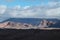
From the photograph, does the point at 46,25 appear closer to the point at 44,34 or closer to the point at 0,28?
the point at 44,34

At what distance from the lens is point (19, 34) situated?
329 cm

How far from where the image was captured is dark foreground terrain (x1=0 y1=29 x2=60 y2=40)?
316 cm

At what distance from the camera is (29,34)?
328cm

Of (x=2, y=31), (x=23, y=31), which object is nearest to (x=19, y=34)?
(x=23, y=31)

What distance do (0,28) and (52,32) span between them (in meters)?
1.02

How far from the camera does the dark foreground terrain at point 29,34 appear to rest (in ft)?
10.4

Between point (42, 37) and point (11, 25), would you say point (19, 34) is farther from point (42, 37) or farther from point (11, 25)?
point (42, 37)

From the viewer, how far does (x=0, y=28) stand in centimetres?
325

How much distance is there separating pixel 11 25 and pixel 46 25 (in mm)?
692

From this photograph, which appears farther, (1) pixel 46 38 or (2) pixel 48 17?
(2) pixel 48 17

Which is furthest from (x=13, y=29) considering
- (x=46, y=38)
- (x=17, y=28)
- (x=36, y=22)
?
(x=46, y=38)

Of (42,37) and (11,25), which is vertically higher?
(11,25)

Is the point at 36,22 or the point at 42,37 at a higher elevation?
the point at 36,22

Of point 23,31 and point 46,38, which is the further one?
point 23,31
